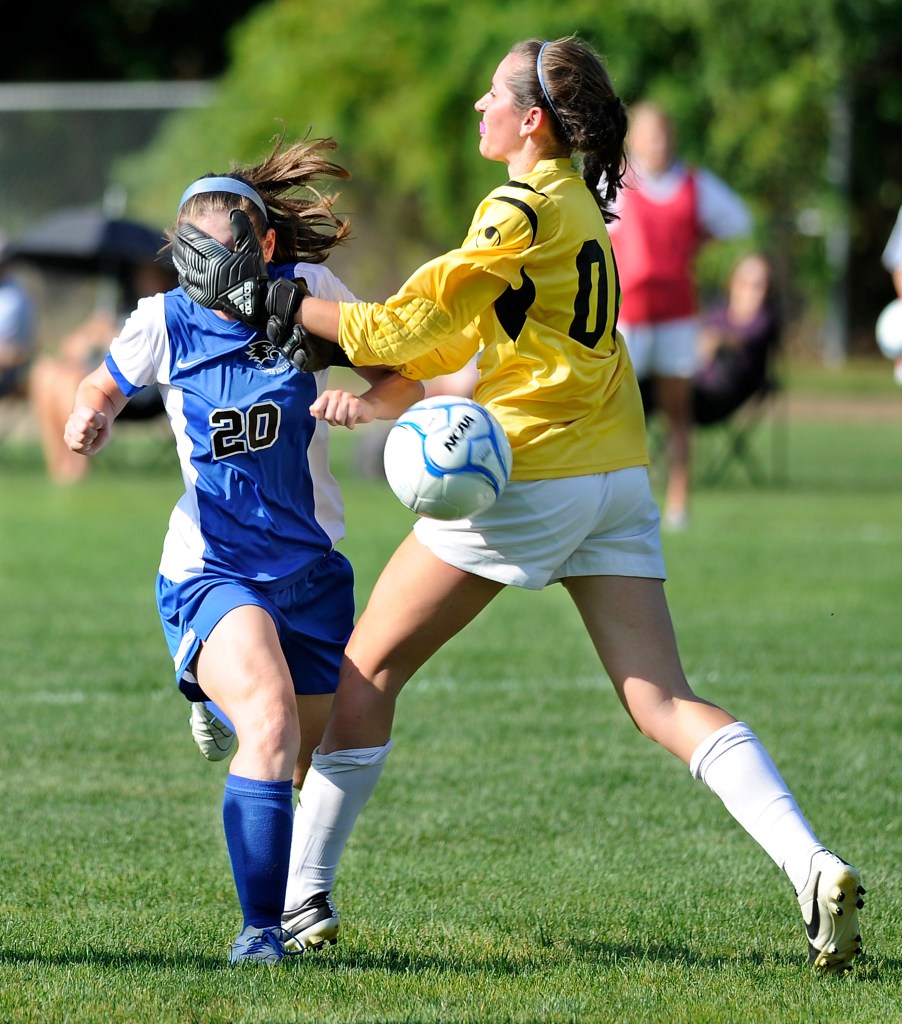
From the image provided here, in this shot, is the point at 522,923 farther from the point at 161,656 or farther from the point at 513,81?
the point at 161,656

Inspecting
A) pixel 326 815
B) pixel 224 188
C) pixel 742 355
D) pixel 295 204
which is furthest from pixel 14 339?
pixel 326 815

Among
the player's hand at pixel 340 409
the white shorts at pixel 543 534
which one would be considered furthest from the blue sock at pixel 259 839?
the player's hand at pixel 340 409

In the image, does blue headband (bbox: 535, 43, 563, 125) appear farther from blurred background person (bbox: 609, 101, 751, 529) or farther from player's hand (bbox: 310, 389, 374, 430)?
blurred background person (bbox: 609, 101, 751, 529)

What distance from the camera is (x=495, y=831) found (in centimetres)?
467

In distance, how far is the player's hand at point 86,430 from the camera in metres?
3.71

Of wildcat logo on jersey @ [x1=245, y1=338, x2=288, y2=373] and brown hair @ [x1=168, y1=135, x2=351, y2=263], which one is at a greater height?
brown hair @ [x1=168, y1=135, x2=351, y2=263]

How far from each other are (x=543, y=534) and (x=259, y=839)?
869 millimetres

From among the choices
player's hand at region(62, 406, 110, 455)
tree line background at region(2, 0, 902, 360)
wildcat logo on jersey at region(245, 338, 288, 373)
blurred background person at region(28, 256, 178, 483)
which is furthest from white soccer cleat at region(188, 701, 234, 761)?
tree line background at region(2, 0, 902, 360)

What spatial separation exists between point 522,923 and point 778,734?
6.59 feet

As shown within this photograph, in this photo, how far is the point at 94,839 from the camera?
453 centimetres

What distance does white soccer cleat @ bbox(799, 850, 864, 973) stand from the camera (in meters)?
3.34

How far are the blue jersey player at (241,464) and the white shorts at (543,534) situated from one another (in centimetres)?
34

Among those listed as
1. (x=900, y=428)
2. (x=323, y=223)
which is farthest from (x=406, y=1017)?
(x=900, y=428)

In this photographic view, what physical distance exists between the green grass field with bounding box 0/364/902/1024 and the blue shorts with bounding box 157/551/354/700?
598 mm
